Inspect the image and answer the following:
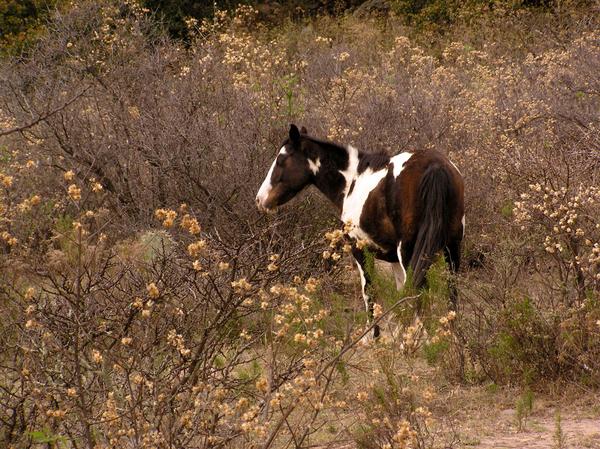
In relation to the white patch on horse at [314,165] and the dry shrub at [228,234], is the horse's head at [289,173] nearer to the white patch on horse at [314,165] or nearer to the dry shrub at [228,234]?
the white patch on horse at [314,165]

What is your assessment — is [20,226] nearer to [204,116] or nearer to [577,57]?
[204,116]

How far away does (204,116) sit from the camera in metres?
11.0

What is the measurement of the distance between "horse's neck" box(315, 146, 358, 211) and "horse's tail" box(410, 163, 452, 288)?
1075 mm

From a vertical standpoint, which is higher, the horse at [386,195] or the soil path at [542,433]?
the horse at [386,195]

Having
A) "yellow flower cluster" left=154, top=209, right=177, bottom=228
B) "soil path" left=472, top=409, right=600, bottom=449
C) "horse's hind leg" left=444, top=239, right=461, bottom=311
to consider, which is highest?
"yellow flower cluster" left=154, top=209, right=177, bottom=228

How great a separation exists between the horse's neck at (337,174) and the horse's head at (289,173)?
0.09 metres

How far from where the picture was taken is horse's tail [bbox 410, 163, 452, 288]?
786 centimetres

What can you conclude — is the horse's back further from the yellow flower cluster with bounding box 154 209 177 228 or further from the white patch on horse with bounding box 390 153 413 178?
the yellow flower cluster with bounding box 154 209 177 228

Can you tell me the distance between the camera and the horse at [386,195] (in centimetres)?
795

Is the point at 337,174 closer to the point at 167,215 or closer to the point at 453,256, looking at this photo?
the point at 453,256

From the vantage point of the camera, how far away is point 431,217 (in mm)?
7918

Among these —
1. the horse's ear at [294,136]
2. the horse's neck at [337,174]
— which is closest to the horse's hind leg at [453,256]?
the horse's neck at [337,174]

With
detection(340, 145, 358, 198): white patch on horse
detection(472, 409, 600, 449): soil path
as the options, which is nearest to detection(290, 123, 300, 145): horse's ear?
detection(340, 145, 358, 198): white patch on horse

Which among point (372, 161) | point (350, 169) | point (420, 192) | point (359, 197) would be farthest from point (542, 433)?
point (350, 169)
